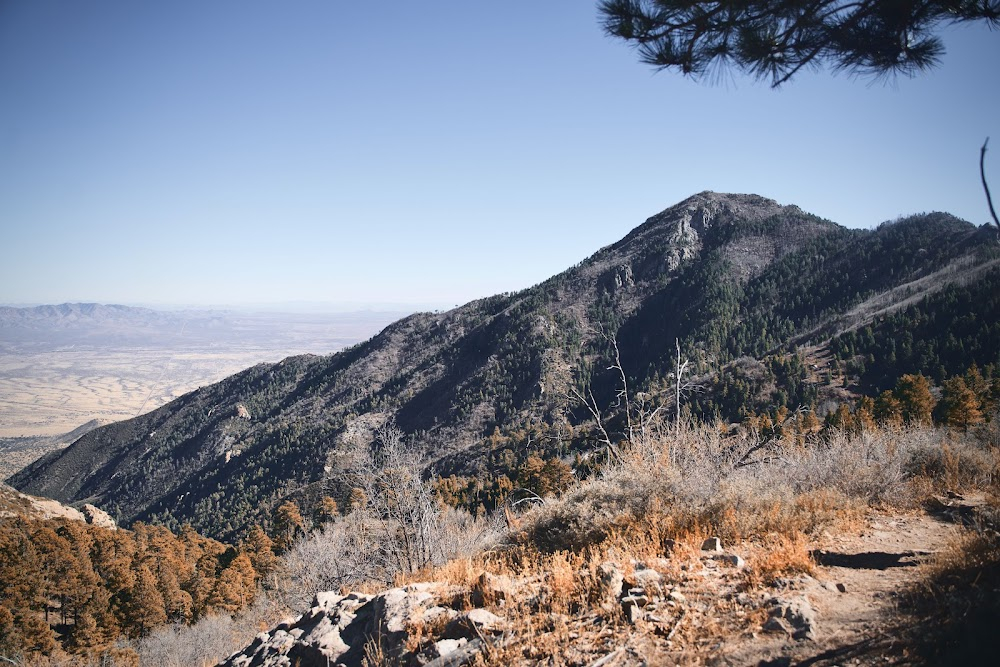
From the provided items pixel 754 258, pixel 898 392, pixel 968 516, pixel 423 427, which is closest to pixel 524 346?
pixel 423 427

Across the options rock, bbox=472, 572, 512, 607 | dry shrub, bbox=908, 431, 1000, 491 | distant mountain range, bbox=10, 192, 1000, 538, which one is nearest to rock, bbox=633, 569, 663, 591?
rock, bbox=472, 572, 512, 607

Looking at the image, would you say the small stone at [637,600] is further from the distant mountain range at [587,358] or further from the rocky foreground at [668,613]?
the distant mountain range at [587,358]

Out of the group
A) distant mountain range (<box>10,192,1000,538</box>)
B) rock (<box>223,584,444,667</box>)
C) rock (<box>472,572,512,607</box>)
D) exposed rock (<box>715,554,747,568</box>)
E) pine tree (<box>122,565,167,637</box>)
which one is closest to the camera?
exposed rock (<box>715,554,747,568</box>)

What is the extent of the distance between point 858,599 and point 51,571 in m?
33.9

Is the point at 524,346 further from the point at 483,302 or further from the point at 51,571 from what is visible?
the point at 51,571

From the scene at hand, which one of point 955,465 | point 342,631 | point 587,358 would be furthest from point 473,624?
point 587,358

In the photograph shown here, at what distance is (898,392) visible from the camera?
33.1m

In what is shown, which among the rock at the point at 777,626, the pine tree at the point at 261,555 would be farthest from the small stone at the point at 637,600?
the pine tree at the point at 261,555

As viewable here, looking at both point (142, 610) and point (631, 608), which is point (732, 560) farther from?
point (142, 610)

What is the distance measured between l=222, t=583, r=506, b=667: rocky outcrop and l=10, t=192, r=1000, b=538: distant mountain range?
44917mm

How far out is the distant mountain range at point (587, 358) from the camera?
6581 centimetres

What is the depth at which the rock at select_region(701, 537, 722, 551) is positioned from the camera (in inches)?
206

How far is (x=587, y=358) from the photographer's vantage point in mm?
105812

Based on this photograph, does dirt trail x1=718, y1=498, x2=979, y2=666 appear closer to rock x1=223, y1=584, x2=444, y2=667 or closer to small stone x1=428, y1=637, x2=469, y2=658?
small stone x1=428, y1=637, x2=469, y2=658
